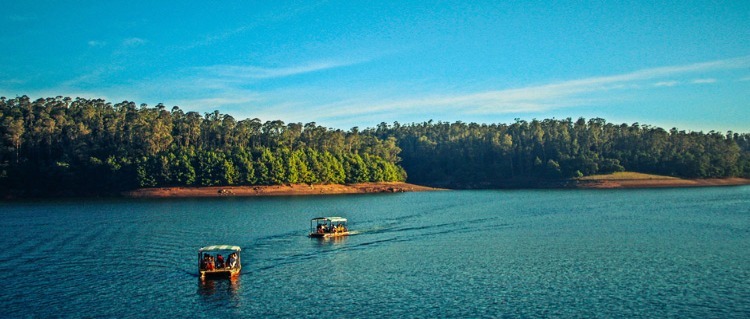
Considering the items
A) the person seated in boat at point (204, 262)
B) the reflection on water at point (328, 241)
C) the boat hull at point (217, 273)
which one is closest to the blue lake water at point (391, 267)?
the reflection on water at point (328, 241)

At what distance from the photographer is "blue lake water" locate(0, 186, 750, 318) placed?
43281 millimetres

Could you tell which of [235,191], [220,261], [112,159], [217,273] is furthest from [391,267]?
[112,159]

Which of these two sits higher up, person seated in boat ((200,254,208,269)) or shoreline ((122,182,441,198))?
shoreline ((122,182,441,198))

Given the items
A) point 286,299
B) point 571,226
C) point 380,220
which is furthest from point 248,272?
point 571,226

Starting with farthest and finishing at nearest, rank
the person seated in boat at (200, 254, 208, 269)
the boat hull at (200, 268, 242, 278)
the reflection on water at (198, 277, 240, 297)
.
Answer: the person seated in boat at (200, 254, 208, 269) → the boat hull at (200, 268, 242, 278) → the reflection on water at (198, 277, 240, 297)

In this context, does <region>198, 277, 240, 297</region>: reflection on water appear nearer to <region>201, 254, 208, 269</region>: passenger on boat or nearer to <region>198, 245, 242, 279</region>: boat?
<region>198, 245, 242, 279</region>: boat

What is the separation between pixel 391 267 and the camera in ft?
189

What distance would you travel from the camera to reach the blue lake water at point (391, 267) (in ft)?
142

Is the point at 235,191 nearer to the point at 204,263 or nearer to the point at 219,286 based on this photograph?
the point at 204,263

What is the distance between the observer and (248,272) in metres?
56.3

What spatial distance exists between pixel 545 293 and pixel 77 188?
15138cm

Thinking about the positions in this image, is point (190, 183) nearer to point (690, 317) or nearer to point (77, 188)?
point (77, 188)

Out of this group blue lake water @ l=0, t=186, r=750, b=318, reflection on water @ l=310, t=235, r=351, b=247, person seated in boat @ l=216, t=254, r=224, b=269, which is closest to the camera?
blue lake water @ l=0, t=186, r=750, b=318

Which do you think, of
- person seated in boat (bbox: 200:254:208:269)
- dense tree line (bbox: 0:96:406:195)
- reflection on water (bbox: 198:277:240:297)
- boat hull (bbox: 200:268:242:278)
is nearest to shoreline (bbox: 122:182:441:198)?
dense tree line (bbox: 0:96:406:195)
